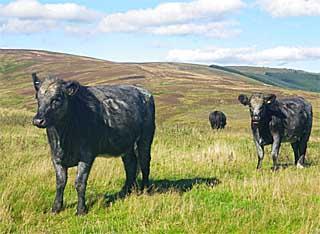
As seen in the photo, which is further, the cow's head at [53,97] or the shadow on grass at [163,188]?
the shadow on grass at [163,188]

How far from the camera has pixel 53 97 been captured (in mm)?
9461

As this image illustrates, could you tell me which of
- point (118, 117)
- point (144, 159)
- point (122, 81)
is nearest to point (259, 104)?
point (144, 159)

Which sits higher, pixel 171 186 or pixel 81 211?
pixel 81 211

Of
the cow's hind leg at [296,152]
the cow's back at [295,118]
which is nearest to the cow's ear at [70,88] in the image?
the cow's back at [295,118]

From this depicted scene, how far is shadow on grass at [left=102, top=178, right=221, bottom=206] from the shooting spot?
10820 mm

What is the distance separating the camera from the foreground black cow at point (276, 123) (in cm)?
1565

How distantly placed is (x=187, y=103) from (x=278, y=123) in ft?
206

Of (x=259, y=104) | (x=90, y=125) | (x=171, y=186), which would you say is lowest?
(x=171, y=186)

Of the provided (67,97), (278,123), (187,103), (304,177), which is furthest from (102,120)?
(187,103)

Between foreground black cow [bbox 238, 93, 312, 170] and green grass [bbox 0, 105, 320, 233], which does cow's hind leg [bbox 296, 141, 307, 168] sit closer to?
foreground black cow [bbox 238, 93, 312, 170]

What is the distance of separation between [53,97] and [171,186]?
3.79 meters

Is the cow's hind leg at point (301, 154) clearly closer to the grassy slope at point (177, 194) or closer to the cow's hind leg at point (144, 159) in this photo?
the grassy slope at point (177, 194)

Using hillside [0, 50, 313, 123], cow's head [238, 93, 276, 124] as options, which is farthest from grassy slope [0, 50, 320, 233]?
hillside [0, 50, 313, 123]

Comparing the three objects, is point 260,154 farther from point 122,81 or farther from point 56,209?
point 122,81
